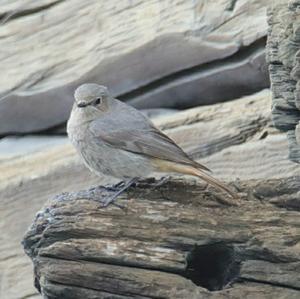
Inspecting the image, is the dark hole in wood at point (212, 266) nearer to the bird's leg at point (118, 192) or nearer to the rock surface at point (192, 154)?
the bird's leg at point (118, 192)

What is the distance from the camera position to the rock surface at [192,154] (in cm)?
770

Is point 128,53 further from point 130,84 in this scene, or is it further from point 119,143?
point 119,143

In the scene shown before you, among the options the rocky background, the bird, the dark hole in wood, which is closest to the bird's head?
the bird

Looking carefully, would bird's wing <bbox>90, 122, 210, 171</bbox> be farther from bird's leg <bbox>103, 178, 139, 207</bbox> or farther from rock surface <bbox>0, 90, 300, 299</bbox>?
rock surface <bbox>0, 90, 300, 299</bbox>

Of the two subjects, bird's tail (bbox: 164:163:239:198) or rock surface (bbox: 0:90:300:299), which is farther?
rock surface (bbox: 0:90:300:299)

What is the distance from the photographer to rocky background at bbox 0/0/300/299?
25.5 ft

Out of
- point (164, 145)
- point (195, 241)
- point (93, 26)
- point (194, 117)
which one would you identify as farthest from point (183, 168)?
point (93, 26)

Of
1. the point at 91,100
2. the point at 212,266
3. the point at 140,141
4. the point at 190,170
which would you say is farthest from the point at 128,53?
the point at 212,266

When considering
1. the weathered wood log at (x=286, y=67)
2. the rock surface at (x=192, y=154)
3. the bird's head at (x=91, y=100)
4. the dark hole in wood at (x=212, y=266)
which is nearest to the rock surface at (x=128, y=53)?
→ the rock surface at (x=192, y=154)

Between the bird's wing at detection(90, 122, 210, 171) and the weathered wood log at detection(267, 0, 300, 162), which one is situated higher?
the weathered wood log at detection(267, 0, 300, 162)

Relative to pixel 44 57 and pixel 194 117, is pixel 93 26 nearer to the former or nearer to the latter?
pixel 44 57

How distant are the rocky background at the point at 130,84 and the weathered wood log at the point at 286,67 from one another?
1.19 metres

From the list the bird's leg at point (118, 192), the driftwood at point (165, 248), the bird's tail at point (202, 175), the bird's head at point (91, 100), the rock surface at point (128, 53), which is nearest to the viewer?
the driftwood at point (165, 248)

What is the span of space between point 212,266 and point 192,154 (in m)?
1.98
